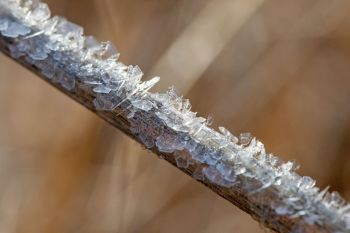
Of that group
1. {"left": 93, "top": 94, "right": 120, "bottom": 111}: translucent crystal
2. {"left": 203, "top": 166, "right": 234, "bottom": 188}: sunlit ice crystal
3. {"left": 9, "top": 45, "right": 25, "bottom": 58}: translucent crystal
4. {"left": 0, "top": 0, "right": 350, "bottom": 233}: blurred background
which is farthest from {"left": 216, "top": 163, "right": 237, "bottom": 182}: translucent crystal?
{"left": 0, "top": 0, "right": 350, "bottom": 233}: blurred background

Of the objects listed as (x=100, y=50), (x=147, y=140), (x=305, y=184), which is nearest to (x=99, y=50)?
(x=100, y=50)

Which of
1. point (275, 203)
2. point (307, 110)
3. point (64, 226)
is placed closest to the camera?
point (275, 203)

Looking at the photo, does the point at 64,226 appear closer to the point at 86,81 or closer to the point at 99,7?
the point at 99,7

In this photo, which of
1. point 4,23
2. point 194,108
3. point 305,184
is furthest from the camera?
point 194,108

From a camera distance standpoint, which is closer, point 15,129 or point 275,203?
point 275,203

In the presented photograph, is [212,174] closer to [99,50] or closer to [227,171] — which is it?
[227,171]

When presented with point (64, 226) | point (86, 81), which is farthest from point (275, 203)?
point (64, 226)
